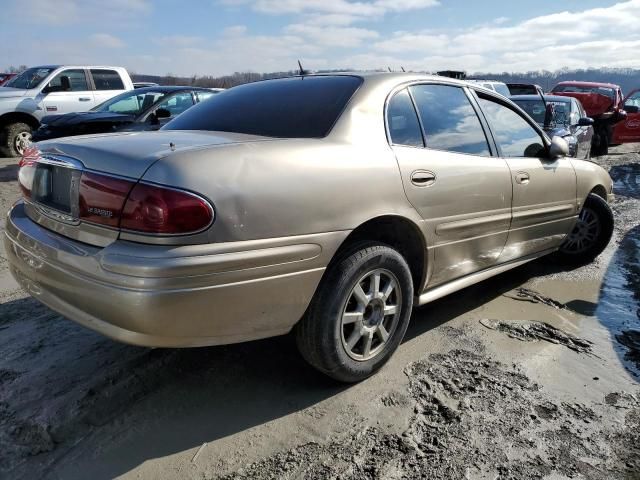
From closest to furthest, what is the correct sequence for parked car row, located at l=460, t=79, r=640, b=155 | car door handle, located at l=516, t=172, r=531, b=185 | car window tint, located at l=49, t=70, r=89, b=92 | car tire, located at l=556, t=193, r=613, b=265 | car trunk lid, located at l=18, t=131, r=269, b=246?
car trunk lid, located at l=18, t=131, r=269, b=246
car door handle, located at l=516, t=172, r=531, b=185
car tire, located at l=556, t=193, r=613, b=265
car window tint, located at l=49, t=70, r=89, b=92
parked car row, located at l=460, t=79, r=640, b=155

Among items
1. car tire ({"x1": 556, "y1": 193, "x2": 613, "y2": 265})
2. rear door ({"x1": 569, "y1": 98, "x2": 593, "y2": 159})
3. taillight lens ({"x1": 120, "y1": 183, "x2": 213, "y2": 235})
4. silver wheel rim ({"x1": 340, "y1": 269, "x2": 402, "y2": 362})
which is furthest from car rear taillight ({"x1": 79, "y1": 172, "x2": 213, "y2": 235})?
rear door ({"x1": 569, "y1": 98, "x2": 593, "y2": 159})

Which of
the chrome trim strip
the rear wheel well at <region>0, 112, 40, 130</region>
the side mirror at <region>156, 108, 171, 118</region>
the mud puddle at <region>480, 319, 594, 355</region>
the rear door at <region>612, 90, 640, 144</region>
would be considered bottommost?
the rear door at <region>612, 90, 640, 144</region>

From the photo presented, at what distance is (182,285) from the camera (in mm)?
1897

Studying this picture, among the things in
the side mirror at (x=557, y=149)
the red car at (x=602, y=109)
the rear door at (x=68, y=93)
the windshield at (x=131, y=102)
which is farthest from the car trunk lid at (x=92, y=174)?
the red car at (x=602, y=109)

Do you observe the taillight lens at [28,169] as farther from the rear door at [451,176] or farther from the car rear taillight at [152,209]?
the rear door at [451,176]

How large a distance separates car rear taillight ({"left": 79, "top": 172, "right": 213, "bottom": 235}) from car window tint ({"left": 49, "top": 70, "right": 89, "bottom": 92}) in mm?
10248

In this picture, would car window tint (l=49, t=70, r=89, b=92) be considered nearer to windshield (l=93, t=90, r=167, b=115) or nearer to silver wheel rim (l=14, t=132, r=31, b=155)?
silver wheel rim (l=14, t=132, r=31, b=155)

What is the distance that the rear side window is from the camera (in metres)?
11.2

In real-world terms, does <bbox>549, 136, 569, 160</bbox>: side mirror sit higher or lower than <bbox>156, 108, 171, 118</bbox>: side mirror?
higher

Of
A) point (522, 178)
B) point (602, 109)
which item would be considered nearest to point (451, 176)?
point (522, 178)

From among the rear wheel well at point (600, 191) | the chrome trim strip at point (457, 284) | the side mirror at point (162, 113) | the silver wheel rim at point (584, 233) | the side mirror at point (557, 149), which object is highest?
the side mirror at point (557, 149)

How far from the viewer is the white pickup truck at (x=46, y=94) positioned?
1009cm

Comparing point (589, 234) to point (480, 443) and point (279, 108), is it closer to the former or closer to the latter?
point (480, 443)

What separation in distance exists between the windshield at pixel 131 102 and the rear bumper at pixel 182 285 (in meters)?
6.68
